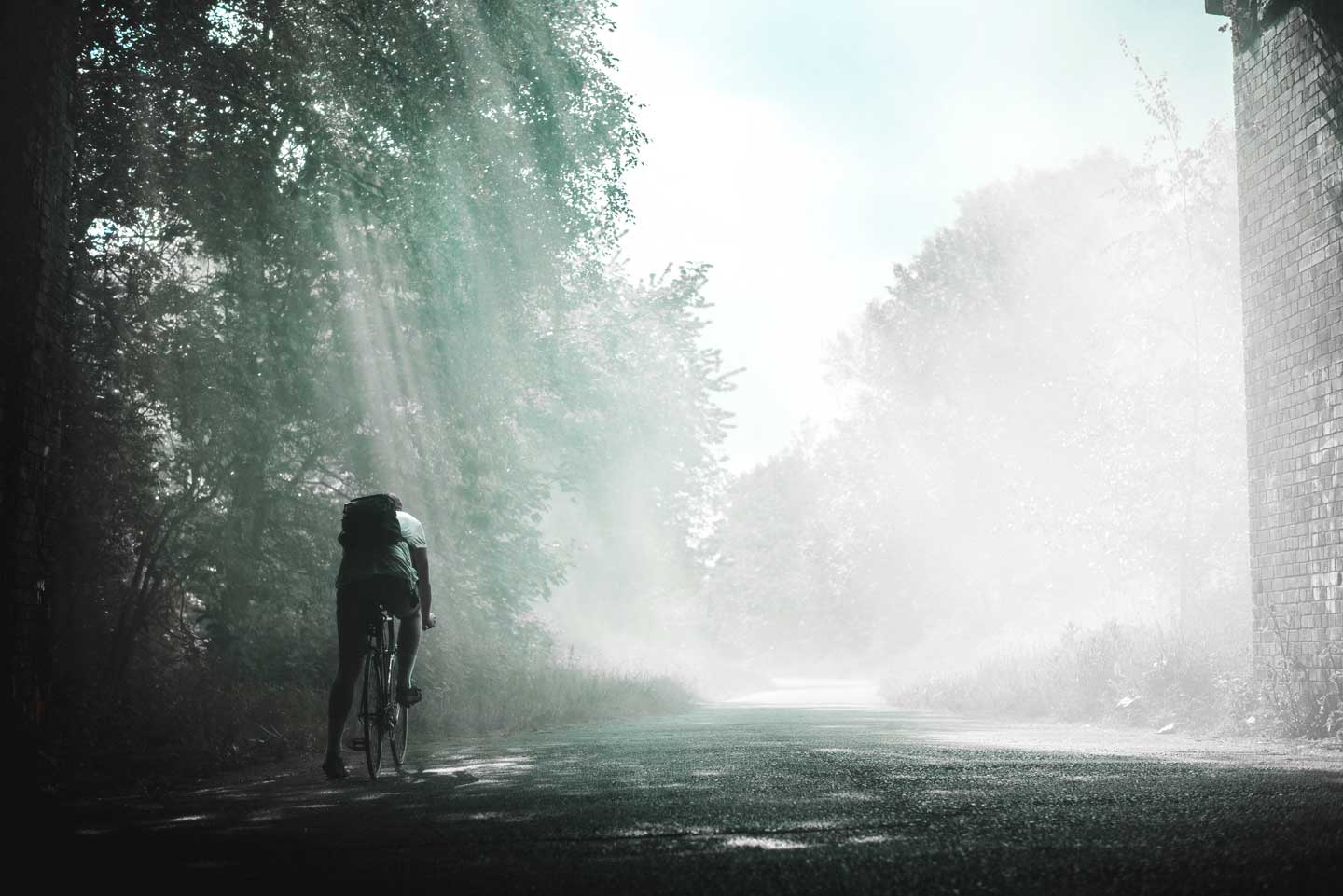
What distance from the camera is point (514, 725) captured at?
15.2 metres

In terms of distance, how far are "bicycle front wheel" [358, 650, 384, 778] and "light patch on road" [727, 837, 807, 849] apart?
13.1ft

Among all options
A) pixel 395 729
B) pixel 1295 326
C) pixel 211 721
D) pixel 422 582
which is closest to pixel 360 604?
pixel 422 582

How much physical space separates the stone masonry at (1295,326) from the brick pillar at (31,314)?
10.8 meters

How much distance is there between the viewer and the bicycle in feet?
26.6

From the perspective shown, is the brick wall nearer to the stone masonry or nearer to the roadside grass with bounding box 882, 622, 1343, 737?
the stone masonry

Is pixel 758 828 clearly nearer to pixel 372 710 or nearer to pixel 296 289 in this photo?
pixel 372 710

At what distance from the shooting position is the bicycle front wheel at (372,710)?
7.99 metres

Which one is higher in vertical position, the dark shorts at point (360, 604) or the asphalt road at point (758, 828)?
the dark shorts at point (360, 604)

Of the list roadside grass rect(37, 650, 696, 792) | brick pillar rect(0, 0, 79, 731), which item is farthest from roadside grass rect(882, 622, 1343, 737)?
brick pillar rect(0, 0, 79, 731)

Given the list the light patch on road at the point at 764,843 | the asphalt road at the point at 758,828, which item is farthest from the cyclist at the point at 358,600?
the light patch on road at the point at 764,843

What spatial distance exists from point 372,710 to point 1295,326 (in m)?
9.69

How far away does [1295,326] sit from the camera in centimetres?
1236

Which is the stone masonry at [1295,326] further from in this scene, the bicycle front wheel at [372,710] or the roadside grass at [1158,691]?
the bicycle front wheel at [372,710]

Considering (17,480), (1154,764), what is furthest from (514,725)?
(1154,764)
